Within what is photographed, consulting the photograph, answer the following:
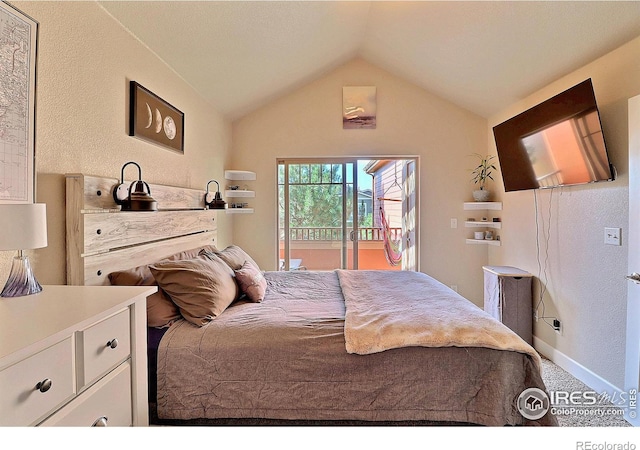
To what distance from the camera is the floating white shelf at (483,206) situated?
3742mm

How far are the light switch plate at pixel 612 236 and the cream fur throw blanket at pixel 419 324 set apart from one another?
1098 mm

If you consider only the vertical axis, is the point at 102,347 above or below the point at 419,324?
above

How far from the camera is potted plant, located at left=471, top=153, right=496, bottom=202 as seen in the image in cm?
386

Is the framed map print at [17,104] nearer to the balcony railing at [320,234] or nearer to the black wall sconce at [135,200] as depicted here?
the black wall sconce at [135,200]

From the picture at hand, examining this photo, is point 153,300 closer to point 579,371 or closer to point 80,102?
point 80,102

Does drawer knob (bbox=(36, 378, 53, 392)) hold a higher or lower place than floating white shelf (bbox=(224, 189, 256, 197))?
lower

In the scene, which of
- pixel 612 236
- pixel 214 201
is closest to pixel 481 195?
pixel 612 236

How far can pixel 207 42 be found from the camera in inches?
95.7

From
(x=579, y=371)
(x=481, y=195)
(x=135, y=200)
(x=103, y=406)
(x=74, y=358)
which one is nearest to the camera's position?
(x=74, y=358)

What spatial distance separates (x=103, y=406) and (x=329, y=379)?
0.95 meters

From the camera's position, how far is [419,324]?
65.9 inches

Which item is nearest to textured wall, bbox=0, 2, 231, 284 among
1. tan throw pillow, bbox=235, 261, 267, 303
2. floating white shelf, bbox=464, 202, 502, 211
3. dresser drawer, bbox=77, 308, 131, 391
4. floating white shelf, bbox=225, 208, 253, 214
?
dresser drawer, bbox=77, 308, 131, 391

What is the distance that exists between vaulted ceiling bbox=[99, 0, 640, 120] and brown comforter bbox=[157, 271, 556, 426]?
81.9 inches

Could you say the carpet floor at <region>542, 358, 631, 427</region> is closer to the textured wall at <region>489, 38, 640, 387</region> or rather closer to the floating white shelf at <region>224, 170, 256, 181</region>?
the textured wall at <region>489, 38, 640, 387</region>
